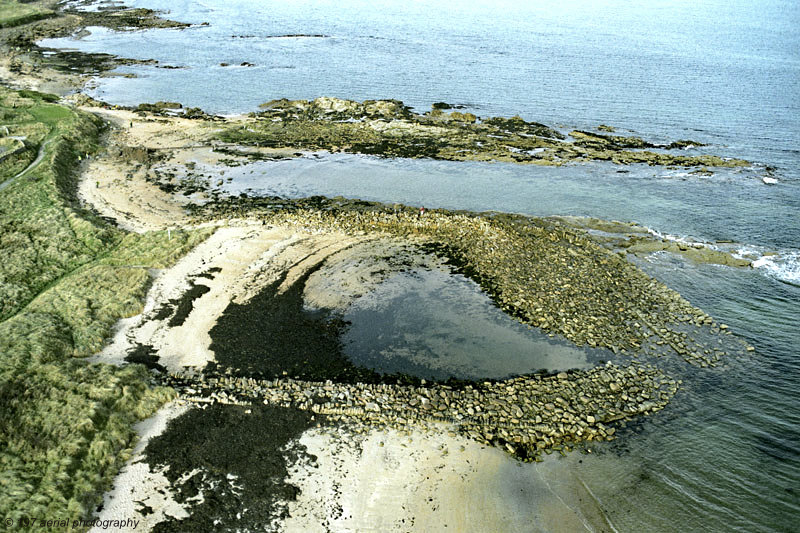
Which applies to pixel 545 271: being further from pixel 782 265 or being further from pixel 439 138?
pixel 439 138

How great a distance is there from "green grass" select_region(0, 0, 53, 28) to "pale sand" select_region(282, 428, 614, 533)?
124888 mm

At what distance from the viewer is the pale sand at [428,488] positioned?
16.2 meters

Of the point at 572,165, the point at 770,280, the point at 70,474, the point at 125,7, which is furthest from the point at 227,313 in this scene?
the point at 125,7

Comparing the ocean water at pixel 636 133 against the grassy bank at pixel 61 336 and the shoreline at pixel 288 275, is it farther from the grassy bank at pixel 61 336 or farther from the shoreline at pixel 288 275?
the grassy bank at pixel 61 336

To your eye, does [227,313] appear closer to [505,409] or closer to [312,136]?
[505,409]

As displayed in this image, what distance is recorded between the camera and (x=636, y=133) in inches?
2247

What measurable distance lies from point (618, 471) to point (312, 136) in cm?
4539

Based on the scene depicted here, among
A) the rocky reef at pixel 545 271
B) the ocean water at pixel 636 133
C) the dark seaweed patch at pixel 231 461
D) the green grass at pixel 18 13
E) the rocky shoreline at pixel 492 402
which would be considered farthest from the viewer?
the green grass at pixel 18 13

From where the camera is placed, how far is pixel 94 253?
101 feet

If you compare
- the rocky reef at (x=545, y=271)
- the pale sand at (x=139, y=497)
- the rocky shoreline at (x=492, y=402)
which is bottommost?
the pale sand at (x=139, y=497)

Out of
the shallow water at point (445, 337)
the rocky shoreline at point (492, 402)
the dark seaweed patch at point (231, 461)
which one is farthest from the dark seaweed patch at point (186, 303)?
the shallow water at point (445, 337)

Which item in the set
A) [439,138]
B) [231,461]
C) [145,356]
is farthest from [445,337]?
[439,138]

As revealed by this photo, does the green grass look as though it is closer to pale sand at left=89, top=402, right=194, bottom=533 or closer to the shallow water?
the shallow water

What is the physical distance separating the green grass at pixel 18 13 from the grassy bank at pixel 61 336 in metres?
88.3
